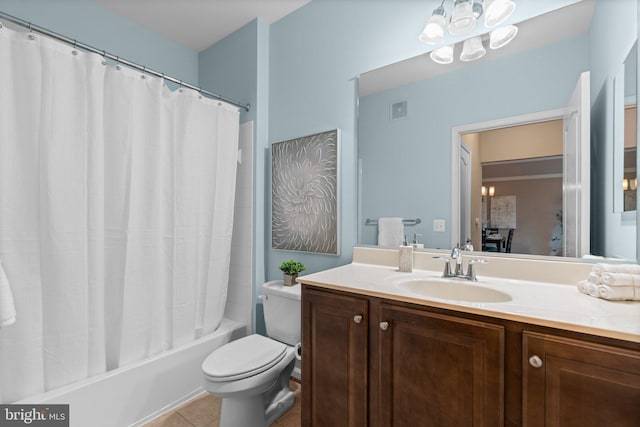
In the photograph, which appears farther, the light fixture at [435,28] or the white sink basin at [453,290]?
the light fixture at [435,28]

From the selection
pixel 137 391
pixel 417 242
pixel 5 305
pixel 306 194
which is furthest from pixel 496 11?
pixel 137 391

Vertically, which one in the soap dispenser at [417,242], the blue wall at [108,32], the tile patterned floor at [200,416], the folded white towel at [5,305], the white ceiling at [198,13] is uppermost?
the white ceiling at [198,13]

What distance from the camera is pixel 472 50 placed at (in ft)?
4.68

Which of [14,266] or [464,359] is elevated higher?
[14,266]

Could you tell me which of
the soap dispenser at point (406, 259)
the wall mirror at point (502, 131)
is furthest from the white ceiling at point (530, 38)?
the soap dispenser at point (406, 259)

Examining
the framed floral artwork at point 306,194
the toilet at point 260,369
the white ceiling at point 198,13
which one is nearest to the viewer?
the toilet at point 260,369

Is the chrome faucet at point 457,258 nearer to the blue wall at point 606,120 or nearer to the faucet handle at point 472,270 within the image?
the faucet handle at point 472,270

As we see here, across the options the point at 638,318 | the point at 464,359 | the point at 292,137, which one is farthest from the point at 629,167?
the point at 292,137

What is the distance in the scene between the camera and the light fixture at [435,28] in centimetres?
144

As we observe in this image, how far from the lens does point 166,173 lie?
5.96ft

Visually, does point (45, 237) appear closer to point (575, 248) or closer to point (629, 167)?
point (575, 248)

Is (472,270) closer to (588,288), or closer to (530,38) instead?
(588,288)

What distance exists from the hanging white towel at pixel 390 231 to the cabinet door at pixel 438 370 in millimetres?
616

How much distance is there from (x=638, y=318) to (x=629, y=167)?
1.88 feet
